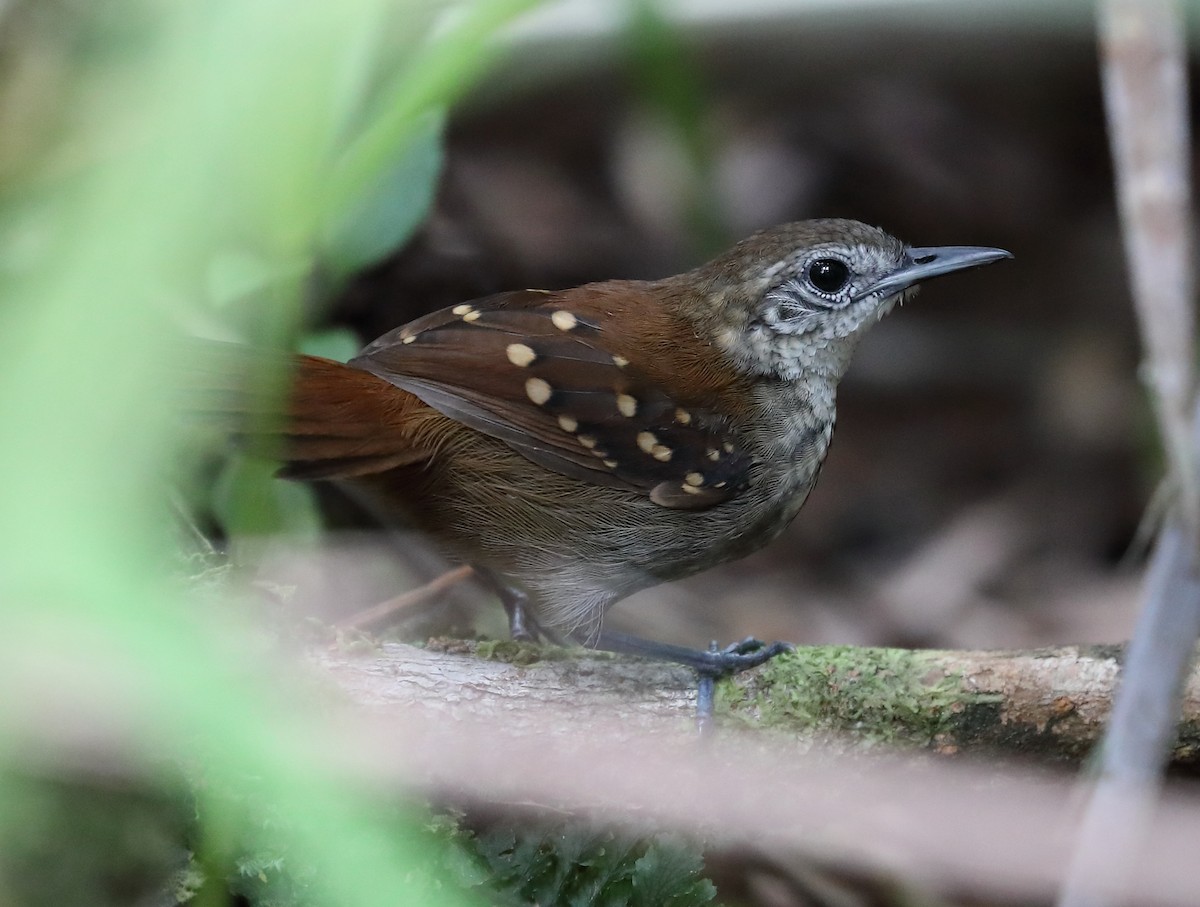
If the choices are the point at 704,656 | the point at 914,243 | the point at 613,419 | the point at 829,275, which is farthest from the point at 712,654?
the point at 914,243

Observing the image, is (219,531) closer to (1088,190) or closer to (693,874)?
(693,874)

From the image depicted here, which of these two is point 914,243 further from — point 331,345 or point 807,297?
point 331,345

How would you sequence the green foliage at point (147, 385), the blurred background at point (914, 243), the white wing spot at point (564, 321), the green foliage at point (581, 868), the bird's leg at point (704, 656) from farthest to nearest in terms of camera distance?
1. the blurred background at point (914, 243)
2. the white wing spot at point (564, 321)
3. the bird's leg at point (704, 656)
4. the green foliage at point (581, 868)
5. the green foliage at point (147, 385)

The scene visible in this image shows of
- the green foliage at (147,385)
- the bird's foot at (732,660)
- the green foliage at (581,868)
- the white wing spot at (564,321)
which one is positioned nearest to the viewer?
the green foliage at (147,385)

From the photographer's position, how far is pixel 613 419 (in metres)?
2.72

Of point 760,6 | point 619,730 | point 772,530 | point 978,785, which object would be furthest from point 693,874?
point 760,6

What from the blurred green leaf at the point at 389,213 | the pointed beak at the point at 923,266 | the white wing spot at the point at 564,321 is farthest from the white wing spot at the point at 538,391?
the pointed beak at the point at 923,266

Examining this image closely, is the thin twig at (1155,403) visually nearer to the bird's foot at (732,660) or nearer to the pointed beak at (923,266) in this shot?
the bird's foot at (732,660)

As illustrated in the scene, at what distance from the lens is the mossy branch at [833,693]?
2281mm

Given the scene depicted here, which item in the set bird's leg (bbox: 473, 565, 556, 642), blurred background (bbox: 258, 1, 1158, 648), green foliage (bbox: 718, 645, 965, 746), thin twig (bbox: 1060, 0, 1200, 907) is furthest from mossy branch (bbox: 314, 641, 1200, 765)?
blurred background (bbox: 258, 1, 1158, 648)

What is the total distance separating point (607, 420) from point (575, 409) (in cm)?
8

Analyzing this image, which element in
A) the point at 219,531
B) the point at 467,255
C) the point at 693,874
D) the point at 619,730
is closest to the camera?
the point at 693,874

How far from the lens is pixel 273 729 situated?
113 centimetres

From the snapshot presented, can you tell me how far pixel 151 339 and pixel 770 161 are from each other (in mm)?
4568
